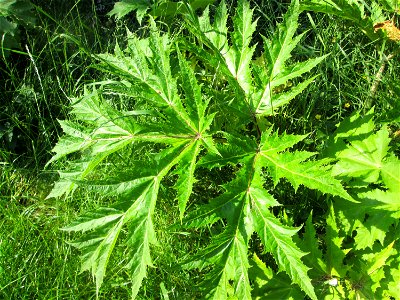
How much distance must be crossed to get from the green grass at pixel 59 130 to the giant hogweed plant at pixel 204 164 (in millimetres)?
457

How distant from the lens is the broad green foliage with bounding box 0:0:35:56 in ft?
9.91

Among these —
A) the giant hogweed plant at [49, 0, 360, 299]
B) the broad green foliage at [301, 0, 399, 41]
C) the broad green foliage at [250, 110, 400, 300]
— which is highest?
the broad green foliage at [301, 0, 399, 41]

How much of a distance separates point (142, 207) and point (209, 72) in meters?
1.11

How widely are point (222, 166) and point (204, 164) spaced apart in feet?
0.77

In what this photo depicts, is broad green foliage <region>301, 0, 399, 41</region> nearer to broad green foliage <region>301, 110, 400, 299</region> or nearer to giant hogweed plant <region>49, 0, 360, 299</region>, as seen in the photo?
giant hogweed plant <region>49, 0, 360, 299</region>

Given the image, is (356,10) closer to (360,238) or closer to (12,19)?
(360,238)

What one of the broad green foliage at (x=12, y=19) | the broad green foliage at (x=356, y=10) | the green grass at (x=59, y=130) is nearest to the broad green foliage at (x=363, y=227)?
the green grass at (x=59, y=130)

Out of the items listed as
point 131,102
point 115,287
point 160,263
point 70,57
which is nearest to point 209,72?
point 131,102

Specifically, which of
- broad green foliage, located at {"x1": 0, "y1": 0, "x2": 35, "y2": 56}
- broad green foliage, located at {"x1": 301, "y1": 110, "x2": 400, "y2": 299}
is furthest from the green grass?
broad green foliage, located at {"x1": 301, "y1": 110, "x2": 400, "y2": 299}

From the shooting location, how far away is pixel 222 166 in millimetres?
2318

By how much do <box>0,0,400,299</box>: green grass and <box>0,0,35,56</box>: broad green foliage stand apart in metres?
0.11

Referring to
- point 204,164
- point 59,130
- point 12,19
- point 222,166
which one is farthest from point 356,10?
point 12,19

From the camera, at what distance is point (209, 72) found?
9.60 feet

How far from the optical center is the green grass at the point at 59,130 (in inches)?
103
